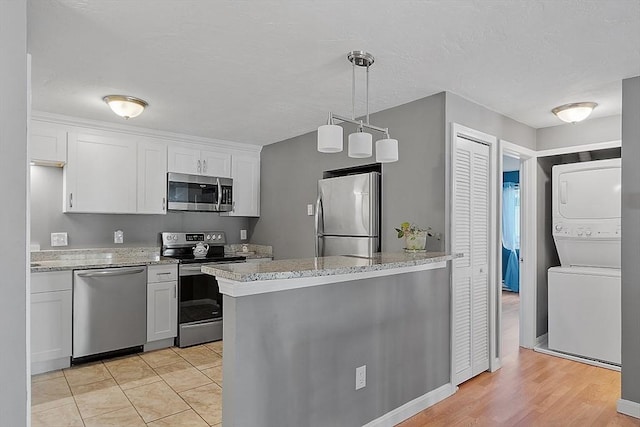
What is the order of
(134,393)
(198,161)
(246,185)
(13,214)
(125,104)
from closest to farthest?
(13,214) < (134,393) < (125,104) < (198,161) < (246,185)

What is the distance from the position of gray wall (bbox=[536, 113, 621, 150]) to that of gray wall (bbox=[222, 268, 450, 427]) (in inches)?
84.8

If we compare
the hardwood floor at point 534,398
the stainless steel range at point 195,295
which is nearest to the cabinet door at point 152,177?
the stainless steel range at point 195,295

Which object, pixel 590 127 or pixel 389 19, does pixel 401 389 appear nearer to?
pixel 389 19

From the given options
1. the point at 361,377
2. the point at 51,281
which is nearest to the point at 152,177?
the point at 51,281

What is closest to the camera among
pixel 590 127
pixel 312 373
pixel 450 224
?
pixel 312 373

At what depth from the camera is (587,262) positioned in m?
3.93

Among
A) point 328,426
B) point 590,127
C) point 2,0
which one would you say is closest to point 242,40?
point 2,0

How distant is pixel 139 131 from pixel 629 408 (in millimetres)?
4838

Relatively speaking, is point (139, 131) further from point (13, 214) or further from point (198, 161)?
point (13, 214)

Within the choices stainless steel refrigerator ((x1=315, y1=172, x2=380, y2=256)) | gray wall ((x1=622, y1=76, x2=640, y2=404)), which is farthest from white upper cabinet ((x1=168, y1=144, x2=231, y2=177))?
gray wall ((x1=622, y1=76, x2=640, y2=404))

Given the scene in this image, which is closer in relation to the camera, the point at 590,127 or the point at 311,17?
the point at 311,17

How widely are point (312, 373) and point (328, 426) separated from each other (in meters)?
0.33

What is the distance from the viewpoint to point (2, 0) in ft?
4.78

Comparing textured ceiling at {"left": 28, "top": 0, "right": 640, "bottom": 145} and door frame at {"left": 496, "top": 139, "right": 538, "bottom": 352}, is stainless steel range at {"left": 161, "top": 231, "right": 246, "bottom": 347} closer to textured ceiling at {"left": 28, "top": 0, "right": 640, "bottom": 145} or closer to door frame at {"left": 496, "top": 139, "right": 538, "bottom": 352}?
textured ceiling at {"left": 28, "top": 0, "right": 640, "bottom": 145}
